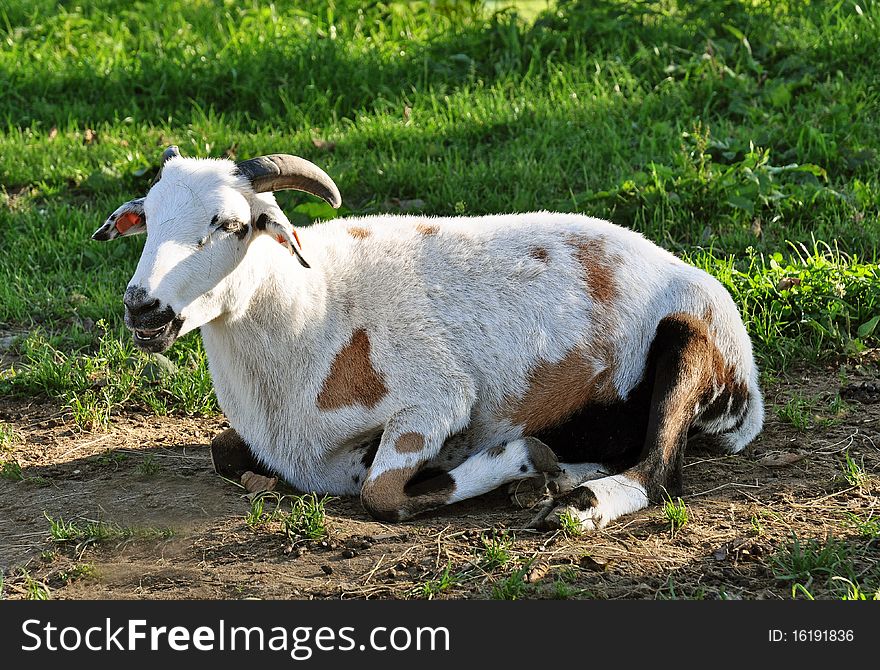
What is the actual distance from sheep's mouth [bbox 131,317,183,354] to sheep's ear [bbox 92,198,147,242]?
2.11 feet

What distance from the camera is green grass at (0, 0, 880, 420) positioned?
5969mm

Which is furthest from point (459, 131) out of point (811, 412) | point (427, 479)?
point (427, 479)

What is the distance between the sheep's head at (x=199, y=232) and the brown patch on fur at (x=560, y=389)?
1050 mm

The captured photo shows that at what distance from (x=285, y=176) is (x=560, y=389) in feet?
4.51

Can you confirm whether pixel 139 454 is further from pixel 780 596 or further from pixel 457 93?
pixel 457 93

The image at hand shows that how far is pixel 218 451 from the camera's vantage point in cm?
477

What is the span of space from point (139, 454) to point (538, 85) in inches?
182

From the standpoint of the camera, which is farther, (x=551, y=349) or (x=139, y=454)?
(x=139, y=454)

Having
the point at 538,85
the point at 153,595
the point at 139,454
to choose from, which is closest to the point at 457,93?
the point at 538,85

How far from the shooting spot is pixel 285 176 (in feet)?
14.6

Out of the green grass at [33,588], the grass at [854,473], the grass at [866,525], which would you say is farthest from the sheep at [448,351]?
the green grass at [33,588]

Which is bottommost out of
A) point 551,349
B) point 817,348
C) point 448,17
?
point 817,348

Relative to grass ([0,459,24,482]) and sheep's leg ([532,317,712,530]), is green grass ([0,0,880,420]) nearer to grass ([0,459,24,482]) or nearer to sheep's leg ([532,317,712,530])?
grass ([0,459,24,482])

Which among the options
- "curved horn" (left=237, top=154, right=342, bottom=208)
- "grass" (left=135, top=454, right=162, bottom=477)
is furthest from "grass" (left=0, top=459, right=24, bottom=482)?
"curved horn" (left=237, top=154, right=342, bottom=208)
